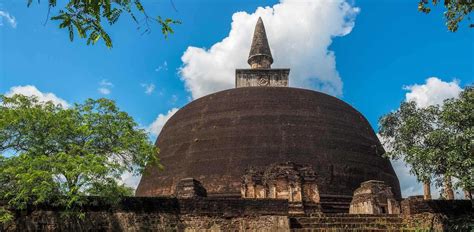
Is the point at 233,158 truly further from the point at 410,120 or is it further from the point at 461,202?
the point at 461,202

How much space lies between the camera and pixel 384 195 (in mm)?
17031

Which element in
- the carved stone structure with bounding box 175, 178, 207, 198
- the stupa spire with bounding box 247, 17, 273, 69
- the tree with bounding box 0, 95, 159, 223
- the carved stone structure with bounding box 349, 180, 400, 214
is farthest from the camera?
the stupa spire with bounding box 247, 17, 273, 69

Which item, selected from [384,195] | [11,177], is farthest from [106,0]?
[384,195]

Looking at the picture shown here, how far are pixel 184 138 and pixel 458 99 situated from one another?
1288 centimetres

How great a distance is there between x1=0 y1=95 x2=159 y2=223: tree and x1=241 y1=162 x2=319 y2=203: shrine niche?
5.68 meters

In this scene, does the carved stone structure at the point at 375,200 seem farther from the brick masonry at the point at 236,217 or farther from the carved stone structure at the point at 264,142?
the brick masonry at the point at 236,217

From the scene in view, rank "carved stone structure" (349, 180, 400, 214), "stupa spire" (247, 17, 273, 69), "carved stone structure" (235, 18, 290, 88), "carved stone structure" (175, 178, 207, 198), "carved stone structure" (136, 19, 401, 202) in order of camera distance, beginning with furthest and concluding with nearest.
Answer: "stupa spire" (247, 17, 273, 69) < "carved stone structure" (235, 18, 290, 88) < "carved stone structure" (136, 19, 401, 202) < "carved stone structure" (349, 180, 400, 214) < "carved stone structure" (175, 178, 207, 198)

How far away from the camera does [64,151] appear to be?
10.7 meters

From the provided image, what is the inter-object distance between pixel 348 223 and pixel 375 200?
512 cm

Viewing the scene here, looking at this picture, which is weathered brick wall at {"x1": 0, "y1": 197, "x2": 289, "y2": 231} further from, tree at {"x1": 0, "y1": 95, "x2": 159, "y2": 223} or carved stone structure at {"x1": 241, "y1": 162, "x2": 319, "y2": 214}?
carved stone structure at {"x1": 241, "y1": 162, "x2": 319, "y2": 214}

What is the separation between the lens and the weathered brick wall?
1010 cm

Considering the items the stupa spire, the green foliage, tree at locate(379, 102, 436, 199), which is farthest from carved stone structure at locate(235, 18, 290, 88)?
the green foliage

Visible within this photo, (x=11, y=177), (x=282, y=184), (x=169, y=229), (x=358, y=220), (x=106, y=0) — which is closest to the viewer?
(x=106, y=0)

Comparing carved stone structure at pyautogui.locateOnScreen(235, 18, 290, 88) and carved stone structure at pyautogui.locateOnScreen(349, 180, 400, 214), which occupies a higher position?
carved stone structure at pyautogui.locateOnScreen(235, 18, 290, 88)
